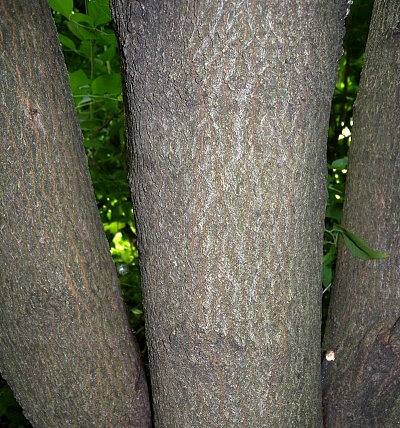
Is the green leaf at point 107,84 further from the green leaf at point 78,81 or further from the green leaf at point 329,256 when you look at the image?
the green leaf at point 329,256

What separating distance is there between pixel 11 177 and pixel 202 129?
0.33m

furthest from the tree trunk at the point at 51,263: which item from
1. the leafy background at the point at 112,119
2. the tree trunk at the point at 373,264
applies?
the tree trunk at the point at 373,264

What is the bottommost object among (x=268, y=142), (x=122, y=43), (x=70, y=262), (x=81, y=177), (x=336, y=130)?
(x=336, y=130)

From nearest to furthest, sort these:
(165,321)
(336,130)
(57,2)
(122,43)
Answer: (122,43) < (165,321) < (57,2) < (336,130)

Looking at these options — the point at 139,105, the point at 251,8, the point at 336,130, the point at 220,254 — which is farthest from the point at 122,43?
the point at 336,130

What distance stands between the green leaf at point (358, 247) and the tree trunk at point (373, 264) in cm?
3

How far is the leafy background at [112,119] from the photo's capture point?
123cm

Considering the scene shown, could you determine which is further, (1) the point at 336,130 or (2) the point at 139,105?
(1) the point at 336,130

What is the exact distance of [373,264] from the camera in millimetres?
1042

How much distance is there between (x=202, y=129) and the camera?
2.41ft

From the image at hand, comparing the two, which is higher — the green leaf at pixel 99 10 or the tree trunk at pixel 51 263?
the green leaf at pixel 99 10

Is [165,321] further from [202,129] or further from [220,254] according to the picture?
[202,129]

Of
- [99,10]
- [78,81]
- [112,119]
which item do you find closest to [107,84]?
[78,81]

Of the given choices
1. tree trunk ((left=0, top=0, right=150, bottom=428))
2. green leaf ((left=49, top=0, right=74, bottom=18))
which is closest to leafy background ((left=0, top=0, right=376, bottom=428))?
green leaf ((left=49, top=0, right=74, bottom=18))
